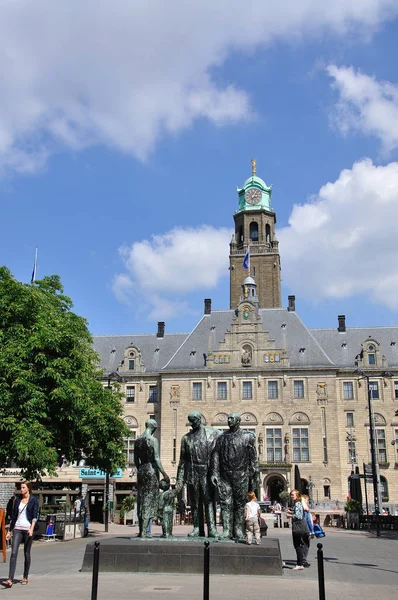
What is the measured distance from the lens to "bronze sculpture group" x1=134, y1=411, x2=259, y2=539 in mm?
13344

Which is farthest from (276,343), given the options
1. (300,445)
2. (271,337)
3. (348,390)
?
(300,445)

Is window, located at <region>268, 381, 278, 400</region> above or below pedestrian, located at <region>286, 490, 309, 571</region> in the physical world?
above

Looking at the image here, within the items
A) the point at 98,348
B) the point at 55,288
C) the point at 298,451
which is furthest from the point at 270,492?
the point at 55,288

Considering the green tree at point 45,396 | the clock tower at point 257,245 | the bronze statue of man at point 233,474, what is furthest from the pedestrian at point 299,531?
the clock tower at point 257,245

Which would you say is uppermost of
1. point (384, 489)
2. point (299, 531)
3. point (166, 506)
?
point (166, 506)

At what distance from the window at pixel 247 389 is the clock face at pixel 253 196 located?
108 feet

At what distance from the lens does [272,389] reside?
56375 millimetres

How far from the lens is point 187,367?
58.2 metres

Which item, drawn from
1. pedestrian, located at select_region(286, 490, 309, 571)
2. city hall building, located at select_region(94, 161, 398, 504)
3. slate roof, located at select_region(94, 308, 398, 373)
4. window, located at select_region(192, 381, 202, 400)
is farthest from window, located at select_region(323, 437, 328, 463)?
pedestrian, located at select_region(286, 490, 309, 571)

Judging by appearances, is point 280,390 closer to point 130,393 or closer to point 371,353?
point 371,353

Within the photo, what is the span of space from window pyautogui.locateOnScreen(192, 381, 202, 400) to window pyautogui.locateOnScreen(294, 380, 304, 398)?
9077 mm

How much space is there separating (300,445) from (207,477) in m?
42.8

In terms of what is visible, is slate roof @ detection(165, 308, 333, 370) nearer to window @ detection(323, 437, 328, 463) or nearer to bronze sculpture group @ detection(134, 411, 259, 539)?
window @ detection(323, 437, 328, 463)

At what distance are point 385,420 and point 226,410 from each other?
14872 mm
